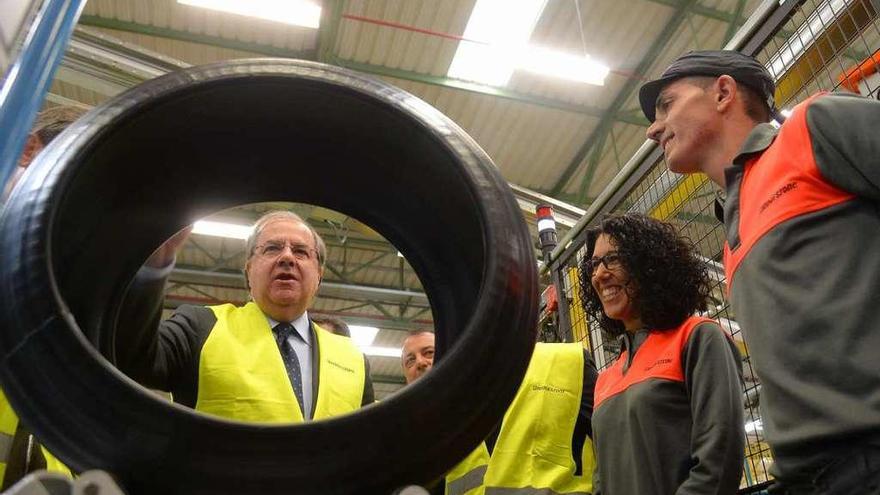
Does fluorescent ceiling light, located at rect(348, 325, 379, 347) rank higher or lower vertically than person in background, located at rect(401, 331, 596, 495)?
higher

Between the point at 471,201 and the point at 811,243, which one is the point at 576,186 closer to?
the point at 811,243

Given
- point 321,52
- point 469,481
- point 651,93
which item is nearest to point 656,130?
point 651,93

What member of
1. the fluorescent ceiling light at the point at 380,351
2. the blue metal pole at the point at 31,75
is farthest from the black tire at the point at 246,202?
the fluorescent ceiling light at the point at 380,351

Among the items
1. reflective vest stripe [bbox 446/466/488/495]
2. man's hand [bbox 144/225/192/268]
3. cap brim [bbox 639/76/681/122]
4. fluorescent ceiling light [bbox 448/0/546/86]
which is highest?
fluorescent ceiling light [bbox 448/0/546/86]

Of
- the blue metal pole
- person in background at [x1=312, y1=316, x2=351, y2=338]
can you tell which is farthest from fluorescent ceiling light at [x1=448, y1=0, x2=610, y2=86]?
the blue metal pole

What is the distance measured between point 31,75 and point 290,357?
64 centimetres

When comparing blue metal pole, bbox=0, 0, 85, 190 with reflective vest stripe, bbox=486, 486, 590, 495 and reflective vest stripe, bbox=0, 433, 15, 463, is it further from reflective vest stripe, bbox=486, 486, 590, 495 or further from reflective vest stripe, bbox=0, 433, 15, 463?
reflective vest stripe, bbox=486, 486, 590, 495

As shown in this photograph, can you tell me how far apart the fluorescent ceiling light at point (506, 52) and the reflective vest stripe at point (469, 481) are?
325 cm

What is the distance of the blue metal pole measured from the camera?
0.74m

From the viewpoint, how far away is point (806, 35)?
1.49 m

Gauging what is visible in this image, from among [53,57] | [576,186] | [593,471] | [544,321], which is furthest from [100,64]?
[576,186]

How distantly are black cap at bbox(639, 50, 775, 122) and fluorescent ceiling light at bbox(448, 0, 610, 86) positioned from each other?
304 centimetres

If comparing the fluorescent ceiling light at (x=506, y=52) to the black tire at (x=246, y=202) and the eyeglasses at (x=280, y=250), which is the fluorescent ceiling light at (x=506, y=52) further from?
the black tire at (x=246, y=202)

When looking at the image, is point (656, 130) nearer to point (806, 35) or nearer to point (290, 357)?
point (806, 35)
